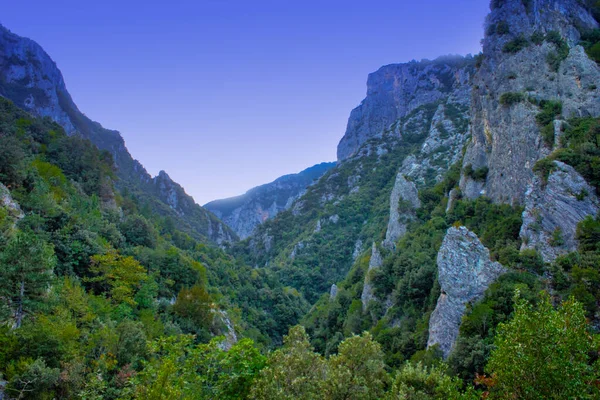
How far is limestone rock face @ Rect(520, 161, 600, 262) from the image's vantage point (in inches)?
803

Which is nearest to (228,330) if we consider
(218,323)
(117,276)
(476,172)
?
(218,323)

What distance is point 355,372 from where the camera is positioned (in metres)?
13.4

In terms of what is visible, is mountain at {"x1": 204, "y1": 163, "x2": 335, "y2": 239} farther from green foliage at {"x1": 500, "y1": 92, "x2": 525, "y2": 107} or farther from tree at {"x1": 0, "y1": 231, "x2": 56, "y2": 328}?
tree at {"x1": 0, "y1": 231, "x2": 56, "y2": 328}

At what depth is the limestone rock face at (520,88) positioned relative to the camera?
A: 94.8ft

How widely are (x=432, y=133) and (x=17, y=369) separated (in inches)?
3308

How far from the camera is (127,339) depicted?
18312 millimetres

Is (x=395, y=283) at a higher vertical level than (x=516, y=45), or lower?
lower

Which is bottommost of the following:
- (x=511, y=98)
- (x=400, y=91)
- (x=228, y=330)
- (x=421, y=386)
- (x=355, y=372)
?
(x=228, y=330)

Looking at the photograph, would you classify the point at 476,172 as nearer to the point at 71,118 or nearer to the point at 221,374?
the point at 221,374

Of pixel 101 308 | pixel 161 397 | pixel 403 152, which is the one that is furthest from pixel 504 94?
pixel 403 152

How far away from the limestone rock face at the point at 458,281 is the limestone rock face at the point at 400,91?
85.3 meters

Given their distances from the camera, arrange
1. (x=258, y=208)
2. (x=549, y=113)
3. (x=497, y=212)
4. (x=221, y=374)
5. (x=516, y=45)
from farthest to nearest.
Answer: (x=258, y=208) → (x=516, y=45) → (x=497, y=212) → (x=549, y=113) → (x=221, y=374)

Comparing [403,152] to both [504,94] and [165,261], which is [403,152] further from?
[165,261]

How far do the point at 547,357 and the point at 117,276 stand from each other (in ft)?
90.7
